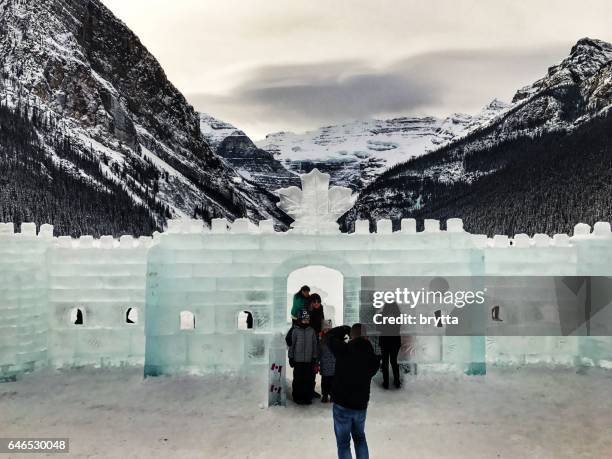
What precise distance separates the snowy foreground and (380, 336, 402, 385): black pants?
325mm

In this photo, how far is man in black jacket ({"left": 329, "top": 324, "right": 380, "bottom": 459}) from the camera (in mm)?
6902

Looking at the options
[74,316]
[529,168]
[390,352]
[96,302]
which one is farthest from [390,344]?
[529,168]

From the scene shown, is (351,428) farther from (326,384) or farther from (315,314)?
(315,314)

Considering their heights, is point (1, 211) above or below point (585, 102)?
below

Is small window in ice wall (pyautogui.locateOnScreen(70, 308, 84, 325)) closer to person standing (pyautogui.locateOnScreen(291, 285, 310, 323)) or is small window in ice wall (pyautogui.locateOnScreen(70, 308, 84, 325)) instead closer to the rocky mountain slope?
person standing (pyautogui.locateOnScreen(291, 285, 310, 323))

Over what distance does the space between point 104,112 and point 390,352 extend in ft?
416

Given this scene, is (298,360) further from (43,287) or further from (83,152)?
(83,152)

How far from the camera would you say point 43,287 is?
13.2 meters

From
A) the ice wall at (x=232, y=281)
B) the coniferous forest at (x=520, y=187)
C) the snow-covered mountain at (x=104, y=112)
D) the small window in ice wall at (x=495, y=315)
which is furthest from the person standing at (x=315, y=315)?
the snow-covered mountain at (x=104, y=112)

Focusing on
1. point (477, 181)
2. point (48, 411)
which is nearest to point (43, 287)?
point (48, 411)

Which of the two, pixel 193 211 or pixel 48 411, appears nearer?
pixel 48 411

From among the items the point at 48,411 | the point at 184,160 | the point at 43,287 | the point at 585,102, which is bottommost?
the point at 48,411

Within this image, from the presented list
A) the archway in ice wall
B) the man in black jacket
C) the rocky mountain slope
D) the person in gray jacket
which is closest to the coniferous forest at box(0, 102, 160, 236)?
the rocky mountain slope

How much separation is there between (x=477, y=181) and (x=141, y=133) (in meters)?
82.0
